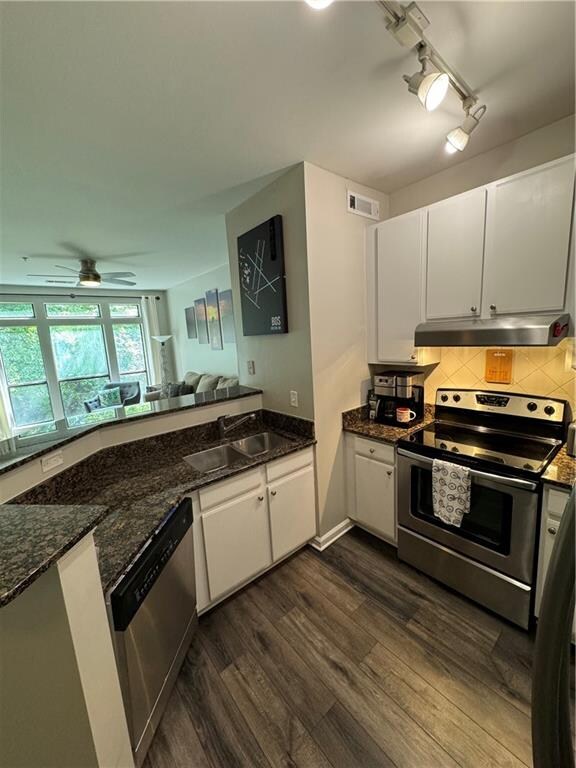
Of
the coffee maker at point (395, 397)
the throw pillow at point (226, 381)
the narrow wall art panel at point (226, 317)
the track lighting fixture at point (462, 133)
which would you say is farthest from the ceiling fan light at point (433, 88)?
the narrow wall art panel at point (226, 317)

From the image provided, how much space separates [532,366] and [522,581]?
121cm

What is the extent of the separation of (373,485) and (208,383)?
11.0ft

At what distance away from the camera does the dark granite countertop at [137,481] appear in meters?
1.23

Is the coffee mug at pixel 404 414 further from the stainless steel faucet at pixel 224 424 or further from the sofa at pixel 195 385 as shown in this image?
the sofa at pixel 195 385

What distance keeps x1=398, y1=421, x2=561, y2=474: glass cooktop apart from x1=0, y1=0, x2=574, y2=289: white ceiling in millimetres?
1758

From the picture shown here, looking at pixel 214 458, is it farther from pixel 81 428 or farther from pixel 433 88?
pixel 433 88

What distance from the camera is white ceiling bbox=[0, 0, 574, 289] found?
103 cm

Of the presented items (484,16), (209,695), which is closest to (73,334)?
(209,695)

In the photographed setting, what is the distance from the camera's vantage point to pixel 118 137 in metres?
1.57

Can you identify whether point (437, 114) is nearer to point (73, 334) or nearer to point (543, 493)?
point (543, 493)

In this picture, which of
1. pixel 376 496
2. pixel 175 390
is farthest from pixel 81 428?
pixel 175 390

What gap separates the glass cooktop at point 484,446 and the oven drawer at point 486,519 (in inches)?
3.2

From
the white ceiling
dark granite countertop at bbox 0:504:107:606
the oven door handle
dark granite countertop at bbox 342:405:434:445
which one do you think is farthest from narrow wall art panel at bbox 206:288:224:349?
dark granite countertop at bbox 0:504:107:606

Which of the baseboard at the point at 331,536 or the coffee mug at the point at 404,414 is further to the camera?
the baseboard at the point at 331,536
